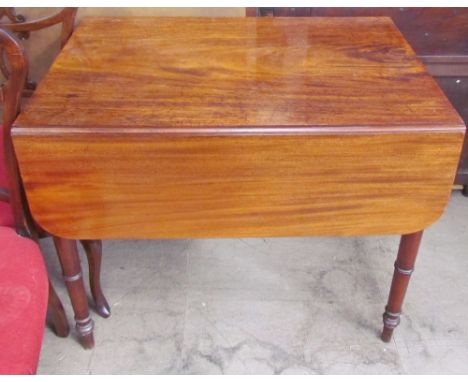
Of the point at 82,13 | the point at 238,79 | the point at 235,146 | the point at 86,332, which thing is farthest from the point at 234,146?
the point at 82,13

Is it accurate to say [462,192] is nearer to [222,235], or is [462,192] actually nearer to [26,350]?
[222,235]

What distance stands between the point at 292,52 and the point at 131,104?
1.32 ft

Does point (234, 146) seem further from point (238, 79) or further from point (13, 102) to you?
point (13, 102)

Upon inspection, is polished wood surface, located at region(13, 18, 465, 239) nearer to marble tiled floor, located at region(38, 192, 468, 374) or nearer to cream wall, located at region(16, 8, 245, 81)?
marble tiled floor, located at region(38, 192, 468, 374)

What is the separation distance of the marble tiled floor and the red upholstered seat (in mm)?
416

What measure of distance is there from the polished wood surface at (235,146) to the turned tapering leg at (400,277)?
0.11 meters

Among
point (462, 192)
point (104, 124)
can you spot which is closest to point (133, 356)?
point (104, 124)

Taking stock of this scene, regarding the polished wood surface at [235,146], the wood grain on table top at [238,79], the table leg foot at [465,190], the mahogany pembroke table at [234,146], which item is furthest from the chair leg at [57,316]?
the table leg foot at [465,190]

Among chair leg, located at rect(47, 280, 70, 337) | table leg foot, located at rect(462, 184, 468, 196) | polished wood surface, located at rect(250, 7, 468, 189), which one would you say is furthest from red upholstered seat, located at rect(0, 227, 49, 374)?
table leg foot, located at rect(462, 184, 468, 196)

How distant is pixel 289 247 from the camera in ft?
5.47

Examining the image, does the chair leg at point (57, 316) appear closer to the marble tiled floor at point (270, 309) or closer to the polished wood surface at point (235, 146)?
the marble tiled floor at point (270, 309)

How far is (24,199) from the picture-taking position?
108 cm

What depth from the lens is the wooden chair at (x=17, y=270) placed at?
877 mm

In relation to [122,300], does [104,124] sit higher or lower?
higher
